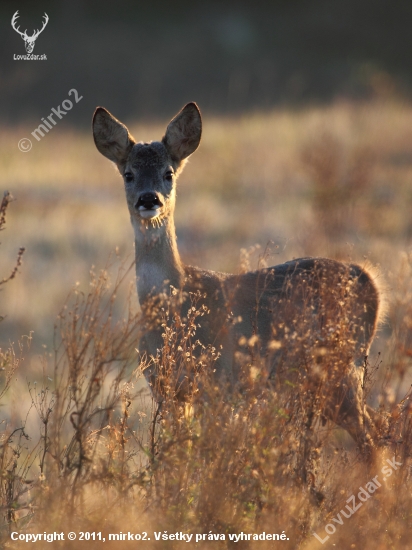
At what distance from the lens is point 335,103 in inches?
1161

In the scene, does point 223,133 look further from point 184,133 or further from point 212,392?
point 212,392

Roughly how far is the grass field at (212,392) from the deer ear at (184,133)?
43.1 inches

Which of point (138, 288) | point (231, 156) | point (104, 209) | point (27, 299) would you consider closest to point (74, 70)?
point (231, 156)

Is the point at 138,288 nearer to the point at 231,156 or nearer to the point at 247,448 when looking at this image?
the point at 247,448

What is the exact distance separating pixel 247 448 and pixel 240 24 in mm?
47929

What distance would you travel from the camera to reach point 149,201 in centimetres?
667

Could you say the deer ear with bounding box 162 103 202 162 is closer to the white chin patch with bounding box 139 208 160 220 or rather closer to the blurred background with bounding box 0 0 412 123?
the white chin patch with bounding box 139 208 160 220

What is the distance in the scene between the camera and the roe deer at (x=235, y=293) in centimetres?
532

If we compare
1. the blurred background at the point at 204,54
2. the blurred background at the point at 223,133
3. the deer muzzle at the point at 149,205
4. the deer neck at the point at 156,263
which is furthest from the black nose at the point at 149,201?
the blurred background at the point at 204,54

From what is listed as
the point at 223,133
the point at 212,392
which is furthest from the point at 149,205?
the point at 223,133

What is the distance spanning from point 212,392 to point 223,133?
2244 cm

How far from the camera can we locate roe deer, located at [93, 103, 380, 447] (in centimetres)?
532

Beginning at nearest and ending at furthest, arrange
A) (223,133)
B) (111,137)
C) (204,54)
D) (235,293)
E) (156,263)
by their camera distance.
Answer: (235,293) → (156,263) → (111,137) → (223,133) → (204,54)

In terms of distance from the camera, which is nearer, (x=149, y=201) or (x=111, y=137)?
(x=149, y=201)
